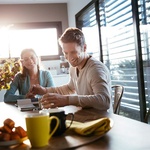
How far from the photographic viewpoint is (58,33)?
4949mm

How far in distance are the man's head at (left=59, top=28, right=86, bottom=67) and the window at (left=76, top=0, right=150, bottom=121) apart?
3.65 ft

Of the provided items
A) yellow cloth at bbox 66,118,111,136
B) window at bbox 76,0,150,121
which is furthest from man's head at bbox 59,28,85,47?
window at bbox 76,0,150,121

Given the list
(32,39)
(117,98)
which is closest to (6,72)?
(117,98)

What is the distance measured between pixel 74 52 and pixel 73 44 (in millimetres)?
53

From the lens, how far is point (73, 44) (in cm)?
162

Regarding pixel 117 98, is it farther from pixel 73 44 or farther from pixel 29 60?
pixel 29 60

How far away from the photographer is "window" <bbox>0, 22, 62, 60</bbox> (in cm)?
475

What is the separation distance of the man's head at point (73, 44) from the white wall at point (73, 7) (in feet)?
8.19

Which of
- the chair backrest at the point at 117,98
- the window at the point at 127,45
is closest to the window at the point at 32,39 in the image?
the window at the point at 127,45

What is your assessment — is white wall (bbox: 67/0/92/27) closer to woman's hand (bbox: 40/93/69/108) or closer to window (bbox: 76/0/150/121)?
window (bbox: 76/0/150/121)

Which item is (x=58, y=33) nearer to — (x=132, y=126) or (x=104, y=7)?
(x=104, y=7)

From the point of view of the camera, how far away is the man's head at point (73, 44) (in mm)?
1611

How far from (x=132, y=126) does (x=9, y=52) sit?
159 inches

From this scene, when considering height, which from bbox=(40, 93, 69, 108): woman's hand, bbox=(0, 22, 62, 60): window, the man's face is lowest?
bbox=(40, 93, 69, 108): woman's hand
